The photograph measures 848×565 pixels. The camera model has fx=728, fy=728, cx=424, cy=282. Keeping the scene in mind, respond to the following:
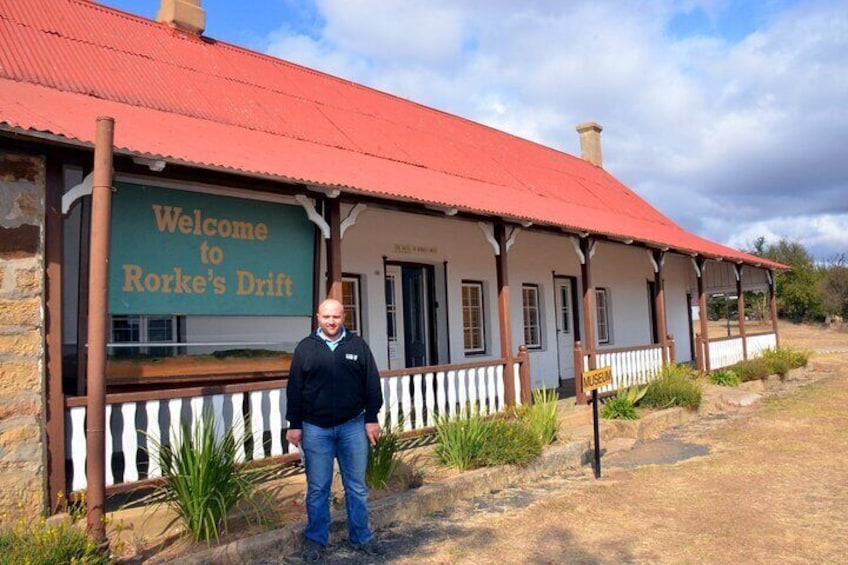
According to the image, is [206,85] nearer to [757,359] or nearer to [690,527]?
[690,527]

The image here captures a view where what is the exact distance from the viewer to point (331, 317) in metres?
4.82

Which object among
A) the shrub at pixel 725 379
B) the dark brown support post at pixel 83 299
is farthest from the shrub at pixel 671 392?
the dark brown support post at pixel 83 299

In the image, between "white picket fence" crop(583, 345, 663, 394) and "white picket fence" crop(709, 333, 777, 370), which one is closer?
"white picket fence" crop(583, 345, 663, 394)

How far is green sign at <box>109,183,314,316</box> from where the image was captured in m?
5.89

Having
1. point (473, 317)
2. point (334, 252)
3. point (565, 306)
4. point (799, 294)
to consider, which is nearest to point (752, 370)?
point (565, 306)

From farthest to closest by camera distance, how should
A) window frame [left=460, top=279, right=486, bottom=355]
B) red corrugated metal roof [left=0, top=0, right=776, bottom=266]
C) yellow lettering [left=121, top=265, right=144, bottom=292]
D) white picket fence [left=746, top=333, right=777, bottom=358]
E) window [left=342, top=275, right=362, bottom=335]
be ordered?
white picket fence [left=746, top=333, right=777, bottom=358], window frame [left=460, top=279, right=486, bottom=355], window [left=342, top=275, right=362, bottom=335], red corrugated metal roof [left=0, top=0, right=776, bottom=266], yellow lettering [left=121, top=265, right=144, bottom=292]

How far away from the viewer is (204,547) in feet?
15.3

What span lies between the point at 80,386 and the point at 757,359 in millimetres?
14618

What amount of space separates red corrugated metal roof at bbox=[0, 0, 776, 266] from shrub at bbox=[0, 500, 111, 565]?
2517 mm

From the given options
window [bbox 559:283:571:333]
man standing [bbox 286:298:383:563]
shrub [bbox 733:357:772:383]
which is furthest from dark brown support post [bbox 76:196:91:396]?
shrub [bbox 733:357:772:383]

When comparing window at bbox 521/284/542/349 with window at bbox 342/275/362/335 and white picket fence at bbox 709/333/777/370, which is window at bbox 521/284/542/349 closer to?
window at bbox 342/275/362/335

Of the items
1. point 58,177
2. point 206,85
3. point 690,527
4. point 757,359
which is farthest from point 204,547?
point 757,359

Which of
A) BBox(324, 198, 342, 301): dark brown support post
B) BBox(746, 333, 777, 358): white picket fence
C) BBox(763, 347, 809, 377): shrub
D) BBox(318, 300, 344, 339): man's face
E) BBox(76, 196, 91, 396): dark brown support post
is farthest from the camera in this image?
BBox(746, 333, 777, 358): white picket fence

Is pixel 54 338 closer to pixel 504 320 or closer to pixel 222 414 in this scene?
pixel 222 414
